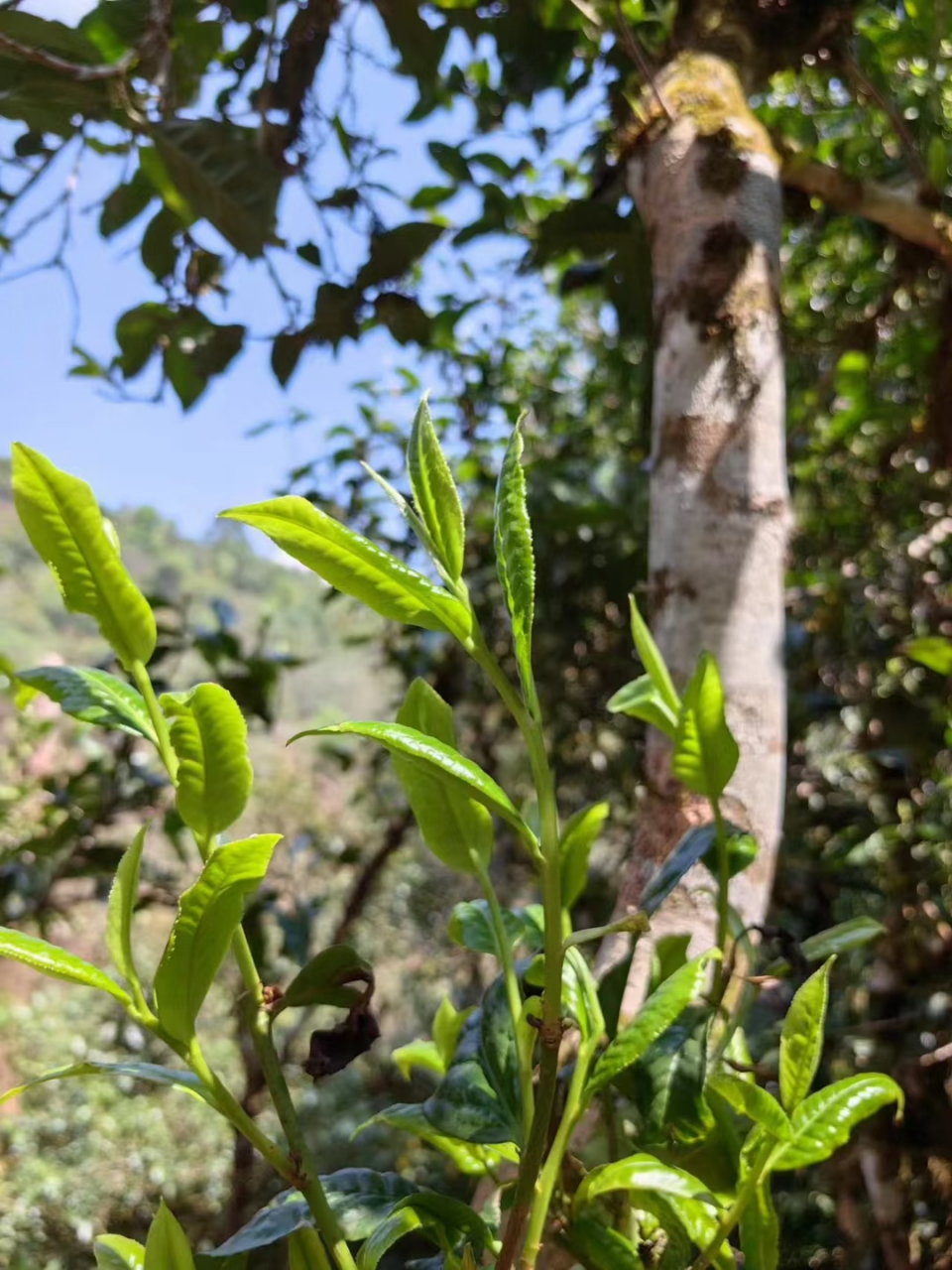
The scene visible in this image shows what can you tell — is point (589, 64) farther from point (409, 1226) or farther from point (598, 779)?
point (409, 1226)

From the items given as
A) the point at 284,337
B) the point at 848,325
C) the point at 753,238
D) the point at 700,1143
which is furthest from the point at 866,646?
the point at 700,1143

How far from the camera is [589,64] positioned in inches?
51.8

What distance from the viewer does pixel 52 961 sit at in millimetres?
361

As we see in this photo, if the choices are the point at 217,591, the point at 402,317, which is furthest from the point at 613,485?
the point at 217,591

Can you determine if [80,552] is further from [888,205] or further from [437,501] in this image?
[888,205]

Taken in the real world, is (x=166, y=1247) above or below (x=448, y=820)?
below

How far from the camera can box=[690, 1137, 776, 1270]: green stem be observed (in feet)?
1.32

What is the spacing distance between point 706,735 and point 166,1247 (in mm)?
326

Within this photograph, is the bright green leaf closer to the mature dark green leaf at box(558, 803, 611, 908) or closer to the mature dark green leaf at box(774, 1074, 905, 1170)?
the mature dark green leaf at box(558, 803, 611, 908)

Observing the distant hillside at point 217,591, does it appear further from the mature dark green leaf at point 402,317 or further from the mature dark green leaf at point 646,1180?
the mature dark green leaf at point 646,1180

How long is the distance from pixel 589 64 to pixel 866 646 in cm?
98

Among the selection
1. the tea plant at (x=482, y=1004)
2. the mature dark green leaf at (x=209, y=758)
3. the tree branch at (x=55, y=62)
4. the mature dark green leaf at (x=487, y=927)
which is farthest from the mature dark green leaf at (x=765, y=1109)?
the tree branch at (x=55, y=62)

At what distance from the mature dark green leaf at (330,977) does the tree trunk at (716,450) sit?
8.9 inches

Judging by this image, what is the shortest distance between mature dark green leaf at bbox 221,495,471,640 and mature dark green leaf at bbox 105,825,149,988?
12 centimetres
